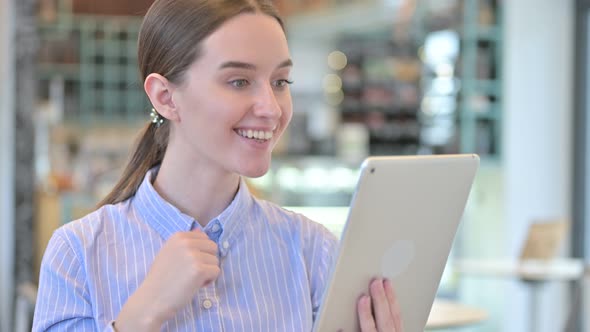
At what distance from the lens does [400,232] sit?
1.10m

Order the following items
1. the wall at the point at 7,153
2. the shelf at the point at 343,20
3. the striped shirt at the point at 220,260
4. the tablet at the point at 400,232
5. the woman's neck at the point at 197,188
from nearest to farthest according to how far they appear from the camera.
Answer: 1. the tablet at the point at 400,232
2. the striped shirt at the point at 220,260
3. the woman's neck at the point at 197,188
4. the wall at the point at 7,153
5. the shelf at the point at 343,20

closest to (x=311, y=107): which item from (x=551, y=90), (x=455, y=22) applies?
(x=455, y=22)

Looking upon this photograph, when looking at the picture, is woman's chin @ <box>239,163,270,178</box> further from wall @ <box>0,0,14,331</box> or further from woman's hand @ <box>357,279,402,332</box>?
wall @ <box>0,0,14,331</box>

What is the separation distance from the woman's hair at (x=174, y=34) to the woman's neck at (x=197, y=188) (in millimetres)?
68

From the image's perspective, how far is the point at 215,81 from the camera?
1152 millimetres

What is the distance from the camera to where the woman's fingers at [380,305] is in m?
1.12

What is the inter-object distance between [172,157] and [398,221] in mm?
357

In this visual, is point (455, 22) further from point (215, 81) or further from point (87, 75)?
point (215, 81)

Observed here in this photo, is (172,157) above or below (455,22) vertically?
below

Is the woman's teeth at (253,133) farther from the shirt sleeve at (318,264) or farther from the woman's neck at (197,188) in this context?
the shirt sleeve at (318,264)

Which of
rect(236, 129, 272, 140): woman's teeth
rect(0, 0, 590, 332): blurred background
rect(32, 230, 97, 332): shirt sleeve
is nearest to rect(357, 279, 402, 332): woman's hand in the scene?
rect(236, 129, 272, 140): woman's teeth

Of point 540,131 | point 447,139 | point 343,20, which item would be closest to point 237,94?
point 540,131

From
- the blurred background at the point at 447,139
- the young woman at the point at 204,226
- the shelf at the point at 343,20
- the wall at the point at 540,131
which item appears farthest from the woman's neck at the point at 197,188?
the shelf at the point at 343,20

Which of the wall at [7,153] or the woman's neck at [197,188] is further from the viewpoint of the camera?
the wall at [7,153]
